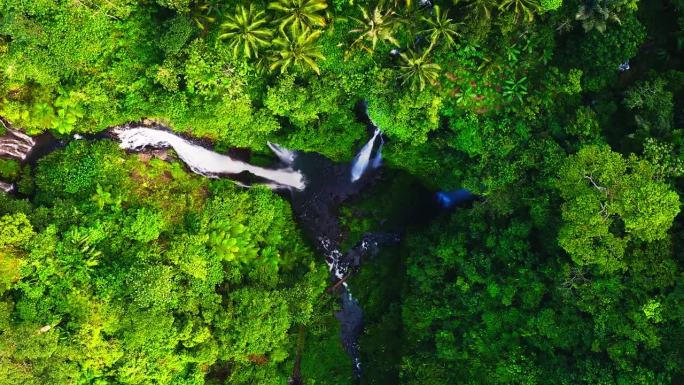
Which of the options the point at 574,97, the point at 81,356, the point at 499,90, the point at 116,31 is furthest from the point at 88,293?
the point at 574,97

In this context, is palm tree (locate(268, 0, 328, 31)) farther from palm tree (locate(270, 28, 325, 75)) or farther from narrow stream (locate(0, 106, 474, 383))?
narrow stream (locate(0, 106, 474, 383))

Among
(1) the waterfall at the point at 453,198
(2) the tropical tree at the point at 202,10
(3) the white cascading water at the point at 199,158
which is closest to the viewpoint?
(2) the tropical tree at the point at 202,10

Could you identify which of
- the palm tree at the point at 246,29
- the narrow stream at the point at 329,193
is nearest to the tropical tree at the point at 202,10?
the palm tree at the point at 246,29

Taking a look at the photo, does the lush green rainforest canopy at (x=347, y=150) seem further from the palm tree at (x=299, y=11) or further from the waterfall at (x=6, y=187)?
the waterfall at (x=6, y=187)

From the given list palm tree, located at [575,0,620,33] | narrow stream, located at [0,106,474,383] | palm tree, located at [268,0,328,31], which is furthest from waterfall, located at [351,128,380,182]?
palm tree, located at [575,0,620,33]

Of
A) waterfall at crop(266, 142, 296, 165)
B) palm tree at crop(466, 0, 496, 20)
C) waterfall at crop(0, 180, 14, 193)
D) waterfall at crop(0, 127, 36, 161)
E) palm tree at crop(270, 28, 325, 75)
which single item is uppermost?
waterfall at crop(266, 142, 296, 165)

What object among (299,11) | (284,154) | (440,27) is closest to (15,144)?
(284,154)
